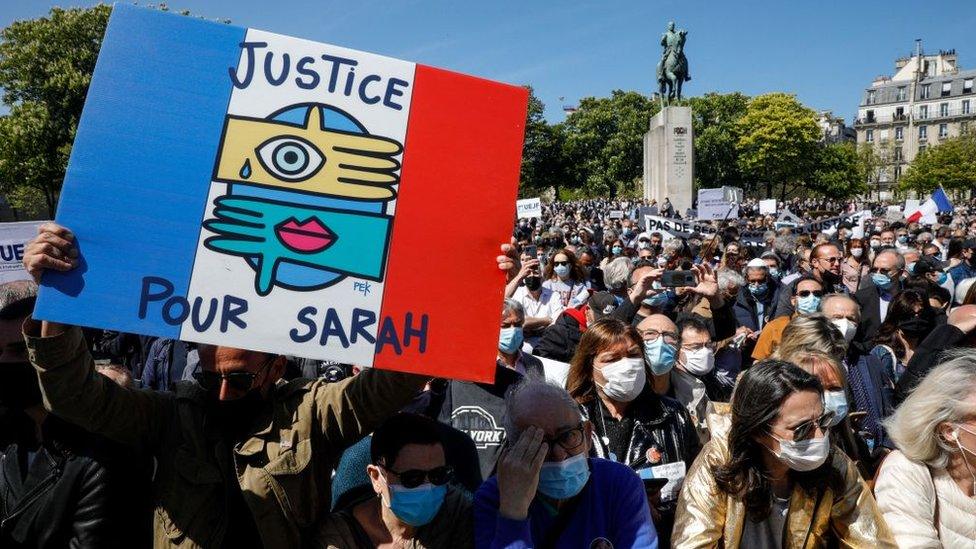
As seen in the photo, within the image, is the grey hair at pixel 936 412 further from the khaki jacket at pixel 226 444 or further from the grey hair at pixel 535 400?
the khaki jacket at pixel 226 444

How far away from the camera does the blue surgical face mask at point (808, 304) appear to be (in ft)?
19.2

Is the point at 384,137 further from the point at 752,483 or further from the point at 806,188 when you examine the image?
the point at 806,188

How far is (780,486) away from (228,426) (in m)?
1.95

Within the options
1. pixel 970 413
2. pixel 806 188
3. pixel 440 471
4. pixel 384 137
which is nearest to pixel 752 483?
pixel 970 413

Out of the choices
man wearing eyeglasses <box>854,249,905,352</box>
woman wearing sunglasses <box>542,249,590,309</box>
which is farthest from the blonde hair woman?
woman wearing sunglasses <box>542,249,590,309</box>

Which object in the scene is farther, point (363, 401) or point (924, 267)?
point (924, 267)

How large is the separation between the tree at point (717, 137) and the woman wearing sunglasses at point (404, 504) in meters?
63.7

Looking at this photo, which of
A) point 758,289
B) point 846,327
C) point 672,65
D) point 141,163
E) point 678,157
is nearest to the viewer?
point 141,163

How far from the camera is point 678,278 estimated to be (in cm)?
534

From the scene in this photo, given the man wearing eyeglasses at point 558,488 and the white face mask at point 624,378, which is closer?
the man wearing eyeglasses at point 558,488

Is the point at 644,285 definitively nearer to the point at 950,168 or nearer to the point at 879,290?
the point at 879,290

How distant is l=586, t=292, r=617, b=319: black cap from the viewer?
595 cm

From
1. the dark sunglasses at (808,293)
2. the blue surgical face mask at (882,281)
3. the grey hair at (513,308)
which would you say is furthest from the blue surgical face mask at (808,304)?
the grey hair at (513,308)

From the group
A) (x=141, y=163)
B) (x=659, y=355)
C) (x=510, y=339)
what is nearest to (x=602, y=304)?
(x=510, y=339)
